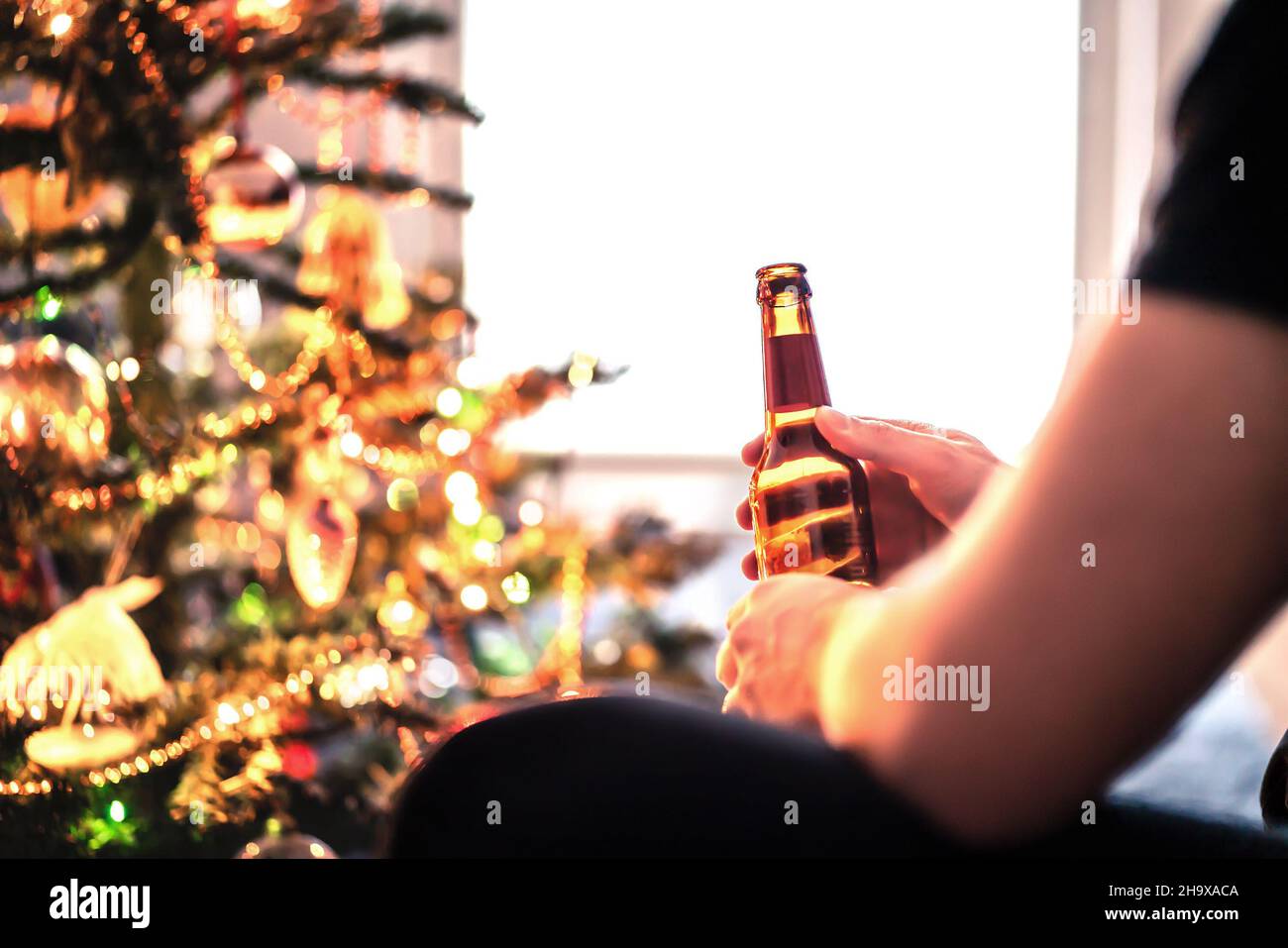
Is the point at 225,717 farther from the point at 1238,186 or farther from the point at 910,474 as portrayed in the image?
the point at 1238,186

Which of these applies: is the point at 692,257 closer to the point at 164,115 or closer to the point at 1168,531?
the point at 164,115

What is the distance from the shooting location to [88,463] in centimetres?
77

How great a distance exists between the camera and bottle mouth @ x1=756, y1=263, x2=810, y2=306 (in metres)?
0.56

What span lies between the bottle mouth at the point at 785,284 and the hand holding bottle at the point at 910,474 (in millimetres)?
70

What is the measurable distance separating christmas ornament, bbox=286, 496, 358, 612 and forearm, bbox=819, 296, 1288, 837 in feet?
2.17

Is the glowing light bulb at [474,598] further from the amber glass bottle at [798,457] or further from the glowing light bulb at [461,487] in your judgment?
the amber glass bottle at [798,457]

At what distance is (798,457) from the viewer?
0.56 m

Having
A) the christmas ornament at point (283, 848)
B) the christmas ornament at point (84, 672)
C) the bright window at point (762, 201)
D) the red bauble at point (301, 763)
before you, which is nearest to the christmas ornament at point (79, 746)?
the christmas ornament at point (84, 672)

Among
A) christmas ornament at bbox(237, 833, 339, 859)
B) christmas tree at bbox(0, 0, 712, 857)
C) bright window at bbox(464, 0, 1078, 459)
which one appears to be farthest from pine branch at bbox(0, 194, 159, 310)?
bright window at bbox(464, 0, 1078, 459)

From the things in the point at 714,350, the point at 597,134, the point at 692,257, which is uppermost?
the point at 597,134

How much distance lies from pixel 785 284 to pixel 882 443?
101mm
